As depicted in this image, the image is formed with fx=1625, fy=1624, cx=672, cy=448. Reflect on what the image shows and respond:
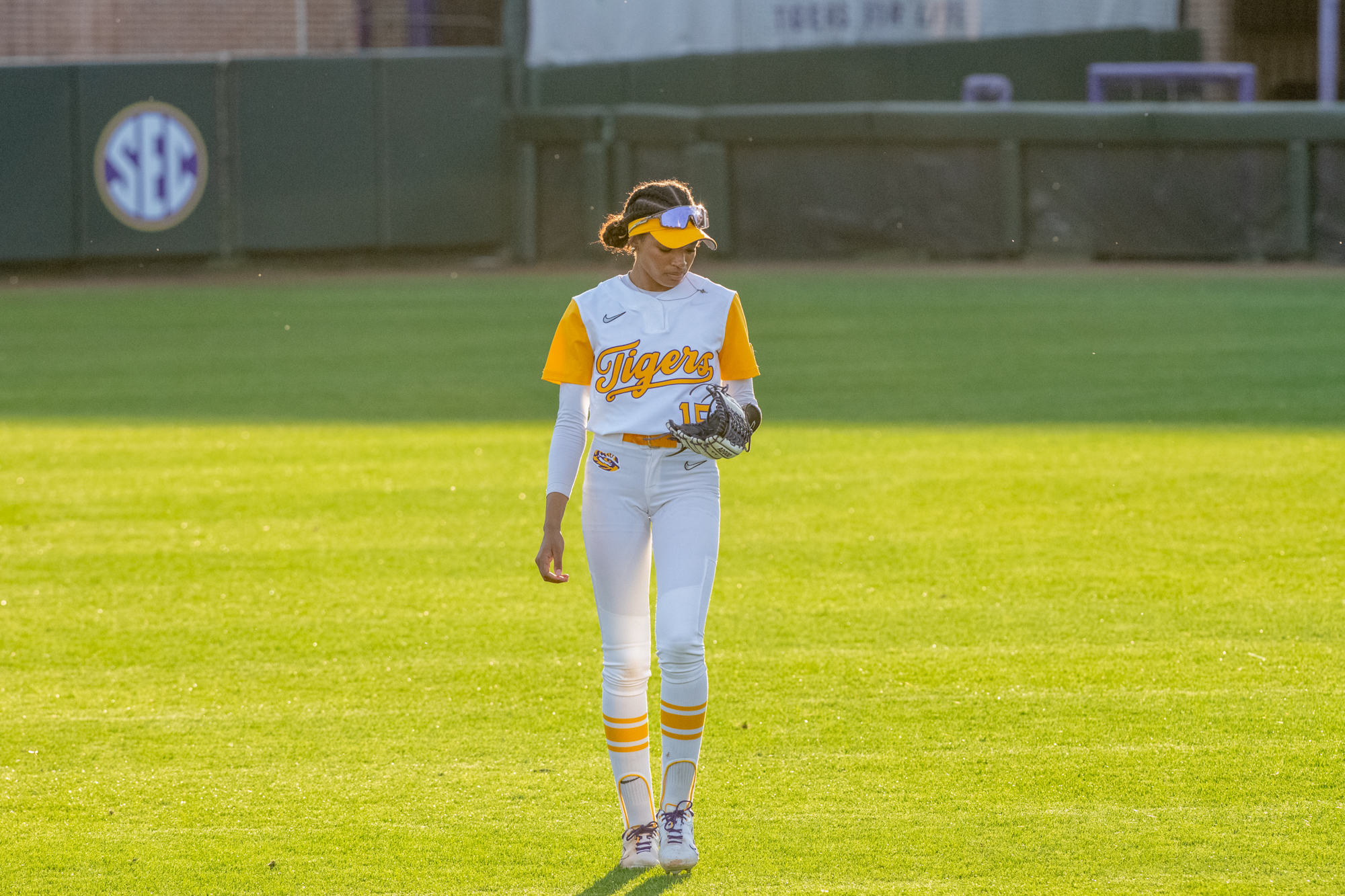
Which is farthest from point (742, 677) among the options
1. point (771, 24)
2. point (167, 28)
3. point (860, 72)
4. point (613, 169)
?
point (167, 28)

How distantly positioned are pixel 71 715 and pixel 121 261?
53.8 ft

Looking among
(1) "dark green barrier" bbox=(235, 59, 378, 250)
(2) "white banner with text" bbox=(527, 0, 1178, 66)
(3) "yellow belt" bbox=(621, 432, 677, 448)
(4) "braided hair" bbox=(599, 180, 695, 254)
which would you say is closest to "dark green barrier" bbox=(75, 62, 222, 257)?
(1) "dark green barrier" bbox=(235, 59, 378, 250)

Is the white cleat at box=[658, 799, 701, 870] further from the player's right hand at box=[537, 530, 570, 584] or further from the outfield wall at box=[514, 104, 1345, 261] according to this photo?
the outfield wall at box=[514, 104, 1345, 261]

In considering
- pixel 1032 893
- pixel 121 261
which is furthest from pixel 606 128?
pixel 1032 893

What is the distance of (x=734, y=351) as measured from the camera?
4.25 m

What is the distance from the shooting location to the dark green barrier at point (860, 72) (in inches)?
918

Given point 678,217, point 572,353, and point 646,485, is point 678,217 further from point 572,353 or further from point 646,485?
point 646,485

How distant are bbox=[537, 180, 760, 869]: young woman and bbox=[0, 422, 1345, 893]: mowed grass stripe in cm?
30

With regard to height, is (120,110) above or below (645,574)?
above

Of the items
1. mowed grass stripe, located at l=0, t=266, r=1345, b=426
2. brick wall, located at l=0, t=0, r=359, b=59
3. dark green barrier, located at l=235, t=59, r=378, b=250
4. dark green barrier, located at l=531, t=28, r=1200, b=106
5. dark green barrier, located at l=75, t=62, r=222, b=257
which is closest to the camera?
mowed grass stripe, located at l=0, t=266, r=1345, b=426

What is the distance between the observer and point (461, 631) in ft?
21.0

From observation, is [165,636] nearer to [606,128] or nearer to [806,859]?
[806,859]

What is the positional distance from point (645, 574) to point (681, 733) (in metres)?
0.41

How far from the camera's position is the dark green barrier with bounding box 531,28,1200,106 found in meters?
23.3
